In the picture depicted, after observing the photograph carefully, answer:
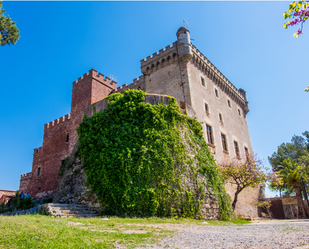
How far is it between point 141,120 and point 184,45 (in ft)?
32.4

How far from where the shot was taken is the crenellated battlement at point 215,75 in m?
21.1

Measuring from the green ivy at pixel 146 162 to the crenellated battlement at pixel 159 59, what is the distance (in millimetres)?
7984

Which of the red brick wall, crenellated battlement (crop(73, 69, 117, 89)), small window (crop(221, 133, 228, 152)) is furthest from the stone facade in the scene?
small window (crop(221, 133, 228, 152))

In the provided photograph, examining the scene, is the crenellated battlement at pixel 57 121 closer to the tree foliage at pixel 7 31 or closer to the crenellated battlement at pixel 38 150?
the crenellated battlement at pixel 38 150

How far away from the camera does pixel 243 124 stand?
27.7 m

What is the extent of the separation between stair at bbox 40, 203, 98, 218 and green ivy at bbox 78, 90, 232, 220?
77 cm

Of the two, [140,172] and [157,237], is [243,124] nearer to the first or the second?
Answer: [140,172]

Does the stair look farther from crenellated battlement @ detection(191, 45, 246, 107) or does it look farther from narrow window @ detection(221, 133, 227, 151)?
crenellated battlement @ detection(191, 45, 246, 107)

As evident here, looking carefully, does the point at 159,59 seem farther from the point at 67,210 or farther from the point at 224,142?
the point at 67,210

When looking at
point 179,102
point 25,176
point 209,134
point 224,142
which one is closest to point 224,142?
point 224,142

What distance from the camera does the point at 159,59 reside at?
834 inches

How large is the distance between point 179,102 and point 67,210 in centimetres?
956

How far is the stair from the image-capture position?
9.14m

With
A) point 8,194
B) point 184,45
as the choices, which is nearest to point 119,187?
point 184,45
